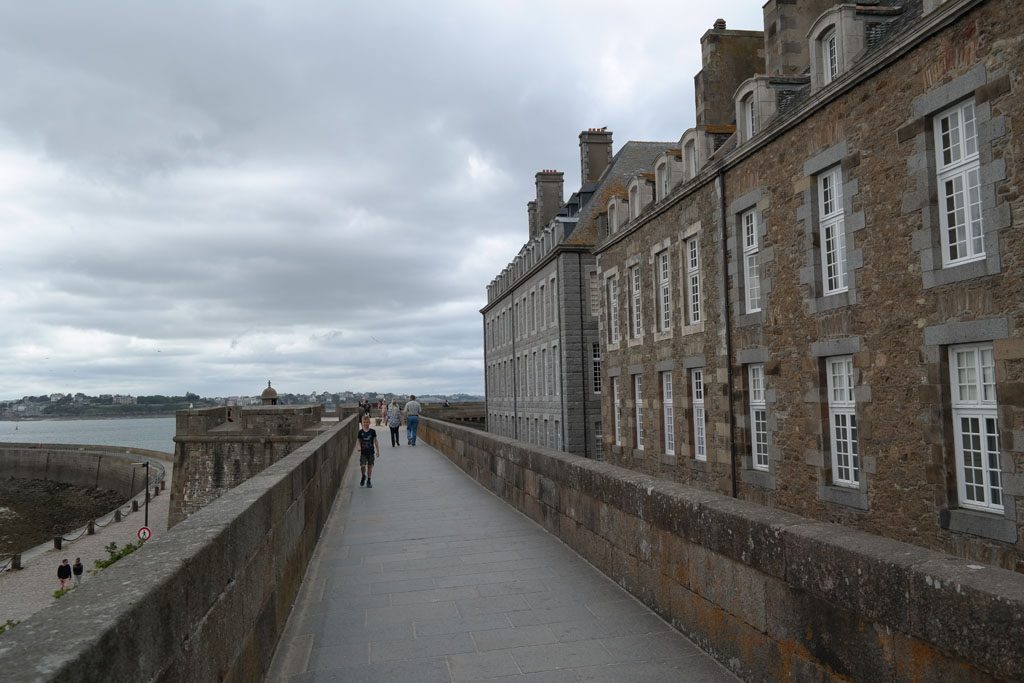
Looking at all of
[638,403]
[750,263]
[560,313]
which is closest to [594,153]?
[560,313]

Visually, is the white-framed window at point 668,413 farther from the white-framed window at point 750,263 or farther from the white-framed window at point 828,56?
the white-framed window at point 828,56

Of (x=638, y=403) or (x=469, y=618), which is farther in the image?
(x=638, y=403)

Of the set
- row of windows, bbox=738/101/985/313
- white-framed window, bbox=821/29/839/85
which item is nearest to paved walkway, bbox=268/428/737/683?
row of windows, bbox=738/101/985/313

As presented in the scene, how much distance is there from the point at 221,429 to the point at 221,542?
36.2m

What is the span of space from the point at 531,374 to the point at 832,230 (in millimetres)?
27657

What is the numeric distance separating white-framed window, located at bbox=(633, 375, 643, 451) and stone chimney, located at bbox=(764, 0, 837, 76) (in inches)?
357

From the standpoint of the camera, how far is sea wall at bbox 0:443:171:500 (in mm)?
69875

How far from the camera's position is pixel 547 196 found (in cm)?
4438

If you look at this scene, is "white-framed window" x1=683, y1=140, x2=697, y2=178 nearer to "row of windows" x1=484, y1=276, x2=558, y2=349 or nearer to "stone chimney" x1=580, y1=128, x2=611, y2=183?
"row of windows" x1=484, y1=276, x2=558, y2=349

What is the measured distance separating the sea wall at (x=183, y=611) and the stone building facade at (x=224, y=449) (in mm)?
30453

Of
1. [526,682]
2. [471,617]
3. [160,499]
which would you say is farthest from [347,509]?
[160,499]

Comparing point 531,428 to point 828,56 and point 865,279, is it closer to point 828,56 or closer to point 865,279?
point 828,56

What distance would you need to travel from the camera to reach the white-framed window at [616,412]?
24.1 m

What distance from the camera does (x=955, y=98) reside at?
1023 centimetres
